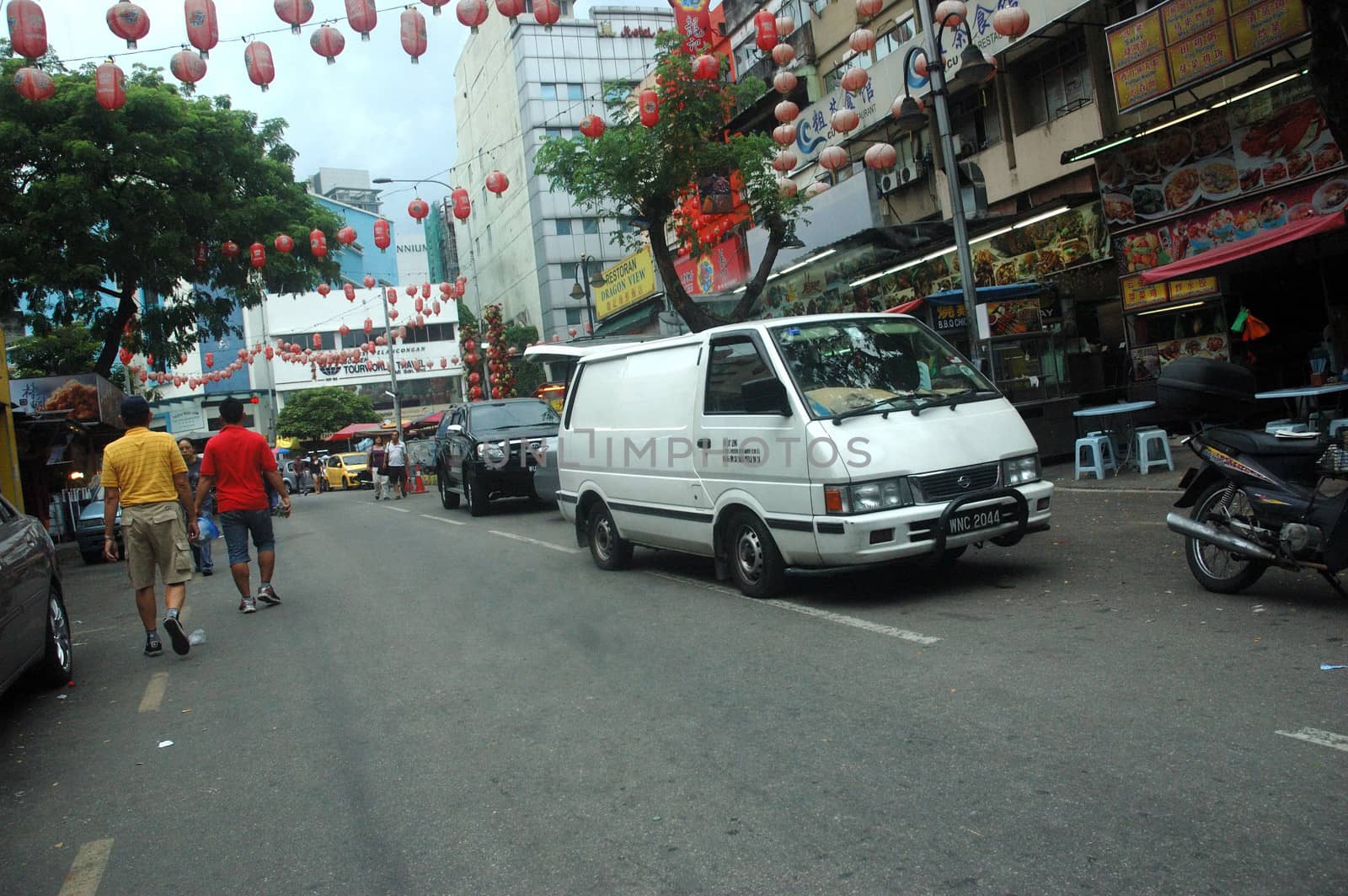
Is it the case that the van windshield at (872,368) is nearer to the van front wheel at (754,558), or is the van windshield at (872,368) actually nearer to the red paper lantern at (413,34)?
the van front wheel at (754,558)

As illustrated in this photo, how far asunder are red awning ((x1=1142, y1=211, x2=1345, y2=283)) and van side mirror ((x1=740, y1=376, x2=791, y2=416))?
9193 millimetres

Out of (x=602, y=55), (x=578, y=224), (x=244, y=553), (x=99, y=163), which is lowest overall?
(x=244, y=553)

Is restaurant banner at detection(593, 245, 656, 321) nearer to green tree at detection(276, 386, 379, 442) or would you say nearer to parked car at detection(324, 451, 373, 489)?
parked car at detection(324, 451, 373, 489)

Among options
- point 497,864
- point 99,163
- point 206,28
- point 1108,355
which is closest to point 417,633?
point 497,864

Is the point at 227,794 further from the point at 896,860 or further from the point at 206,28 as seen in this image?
the point at 206,28

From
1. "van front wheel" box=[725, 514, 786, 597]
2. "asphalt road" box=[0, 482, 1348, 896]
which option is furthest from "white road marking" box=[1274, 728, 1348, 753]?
"van front wheel" box=[725, 514, 786, 597]

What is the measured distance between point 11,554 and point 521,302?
212 feet

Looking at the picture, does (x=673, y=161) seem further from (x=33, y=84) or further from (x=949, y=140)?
(x=33, y=84)

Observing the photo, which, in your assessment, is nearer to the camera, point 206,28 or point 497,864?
point 497,864

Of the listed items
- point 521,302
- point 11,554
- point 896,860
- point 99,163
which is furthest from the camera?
point 521,302

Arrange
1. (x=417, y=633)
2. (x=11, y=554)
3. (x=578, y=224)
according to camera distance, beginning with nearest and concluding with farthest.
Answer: (x=11, y=554) → (x=417, y=633) → (x=578, y=224)

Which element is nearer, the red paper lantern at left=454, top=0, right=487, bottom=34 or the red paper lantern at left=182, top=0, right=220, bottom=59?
the red paper lantern at left=182, top=0, right=220, bottom=59

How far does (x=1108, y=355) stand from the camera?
18.8m

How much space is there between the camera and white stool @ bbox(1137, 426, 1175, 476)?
12.6 meters
